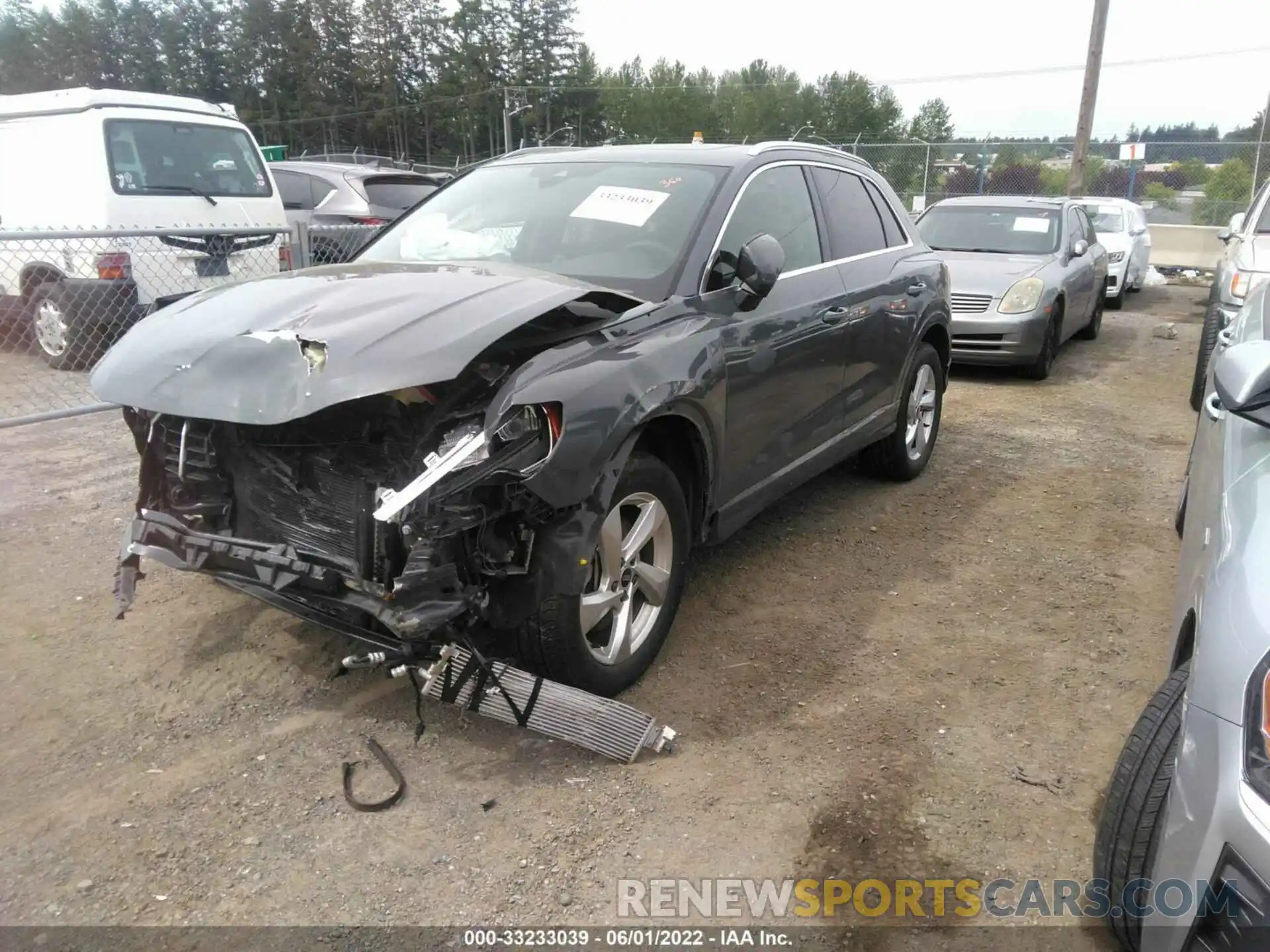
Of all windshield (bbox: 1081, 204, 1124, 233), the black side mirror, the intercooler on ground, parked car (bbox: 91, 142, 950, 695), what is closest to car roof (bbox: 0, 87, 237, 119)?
parked car (bbox: 91, 142, 950, 695)

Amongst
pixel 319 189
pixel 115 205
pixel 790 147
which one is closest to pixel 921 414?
pixel 790 147

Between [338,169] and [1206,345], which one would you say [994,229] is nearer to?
[1206,345]

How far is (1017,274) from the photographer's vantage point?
884cm

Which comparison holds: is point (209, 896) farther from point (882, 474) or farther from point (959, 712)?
point (882, 474)

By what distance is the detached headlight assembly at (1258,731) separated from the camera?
1.64 meters

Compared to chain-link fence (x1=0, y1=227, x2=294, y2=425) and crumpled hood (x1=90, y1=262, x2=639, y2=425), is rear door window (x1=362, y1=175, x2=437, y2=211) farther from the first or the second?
crumpled hood (x1=90, y1=262, x2=639, y2=425)

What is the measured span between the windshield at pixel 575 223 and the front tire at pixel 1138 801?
2100mm

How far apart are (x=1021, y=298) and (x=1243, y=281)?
1919 millimetres

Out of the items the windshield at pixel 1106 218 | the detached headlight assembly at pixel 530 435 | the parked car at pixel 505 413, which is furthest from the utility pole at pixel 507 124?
the windshield at pixel 1106 218

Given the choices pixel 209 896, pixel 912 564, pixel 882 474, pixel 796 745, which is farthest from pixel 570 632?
pixel 882 474

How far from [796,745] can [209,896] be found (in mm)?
1762

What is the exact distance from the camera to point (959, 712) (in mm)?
3309

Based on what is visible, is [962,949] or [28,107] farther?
[28,107]

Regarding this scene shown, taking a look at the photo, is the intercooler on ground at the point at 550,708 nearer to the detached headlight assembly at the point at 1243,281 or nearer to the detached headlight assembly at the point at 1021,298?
the detached headlight assembly at the point at 1243,281
